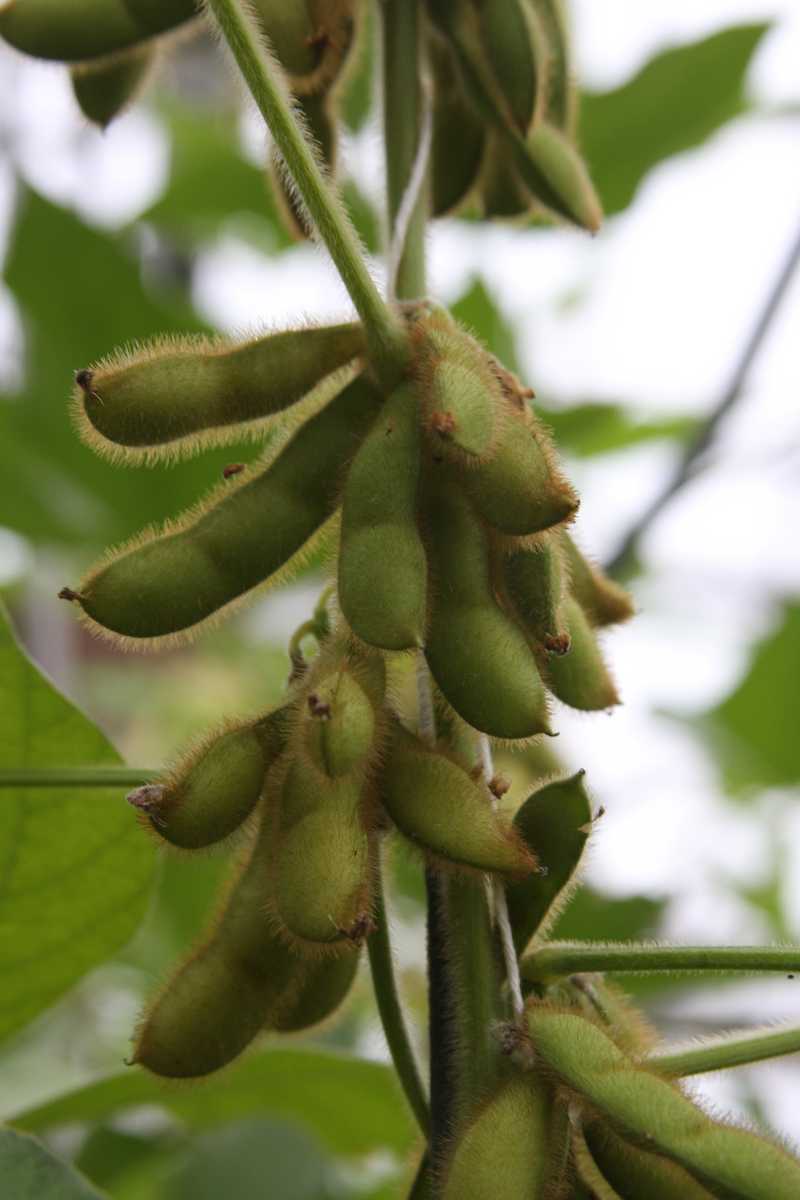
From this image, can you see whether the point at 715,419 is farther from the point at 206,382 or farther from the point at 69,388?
the point at 206,382

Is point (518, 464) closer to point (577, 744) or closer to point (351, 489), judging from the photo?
point (351, 489)

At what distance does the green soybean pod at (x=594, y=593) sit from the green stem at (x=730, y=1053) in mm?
331

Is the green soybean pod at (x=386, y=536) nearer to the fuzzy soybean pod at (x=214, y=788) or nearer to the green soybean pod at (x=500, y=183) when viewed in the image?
the fuzzy soybean pod at (x=214, y=788)

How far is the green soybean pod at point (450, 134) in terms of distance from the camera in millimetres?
1252

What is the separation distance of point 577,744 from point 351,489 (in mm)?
2367

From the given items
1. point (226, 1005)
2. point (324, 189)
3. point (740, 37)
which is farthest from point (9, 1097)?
point (740, 37)

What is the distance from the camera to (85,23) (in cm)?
114

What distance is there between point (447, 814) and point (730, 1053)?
269 mm

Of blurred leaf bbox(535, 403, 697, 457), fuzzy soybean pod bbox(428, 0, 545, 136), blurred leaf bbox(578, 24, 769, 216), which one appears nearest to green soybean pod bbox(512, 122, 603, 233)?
fuzzy soybean pod bbox(428, 0, 545, 136)

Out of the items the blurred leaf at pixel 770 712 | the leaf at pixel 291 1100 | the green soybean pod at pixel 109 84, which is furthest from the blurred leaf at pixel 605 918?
the green soybean pod at pixel 109 84

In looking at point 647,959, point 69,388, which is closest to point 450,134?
point 647,959

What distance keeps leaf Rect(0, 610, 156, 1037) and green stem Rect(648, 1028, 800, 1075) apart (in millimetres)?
619

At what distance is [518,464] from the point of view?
2.69ft

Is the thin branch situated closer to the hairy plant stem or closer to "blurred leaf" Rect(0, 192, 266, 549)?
"blurred leaf" Rect(0, 192, 266, 549)
